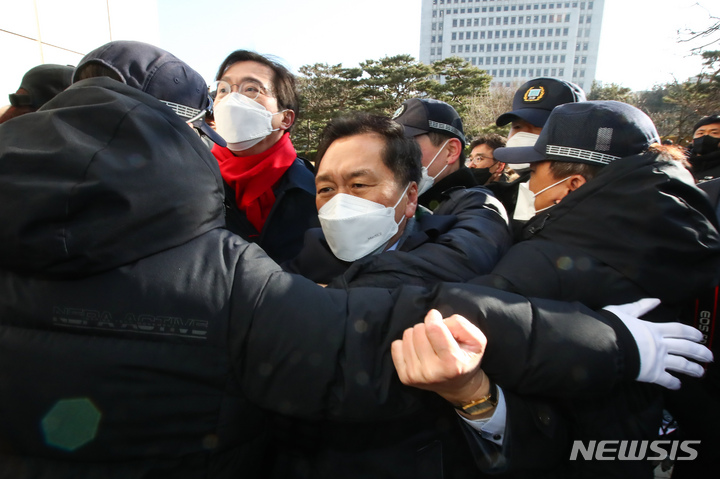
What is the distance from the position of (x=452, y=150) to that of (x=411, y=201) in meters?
1.03

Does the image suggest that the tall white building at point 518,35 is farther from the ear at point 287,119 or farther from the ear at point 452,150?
the ear at point 287,119

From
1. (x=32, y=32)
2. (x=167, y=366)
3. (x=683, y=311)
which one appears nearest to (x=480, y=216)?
(x=683, y=311)

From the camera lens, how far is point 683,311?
164cm

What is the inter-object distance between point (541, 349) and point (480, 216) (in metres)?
0.92

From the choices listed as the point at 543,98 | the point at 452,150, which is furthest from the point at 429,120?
the point at 543,98

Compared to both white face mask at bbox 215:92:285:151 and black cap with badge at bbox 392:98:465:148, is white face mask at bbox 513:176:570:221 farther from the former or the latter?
white face mask at bbox 215:92:285:151

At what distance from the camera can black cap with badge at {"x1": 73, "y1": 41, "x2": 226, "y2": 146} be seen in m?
1.38

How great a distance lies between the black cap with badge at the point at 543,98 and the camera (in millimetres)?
2820

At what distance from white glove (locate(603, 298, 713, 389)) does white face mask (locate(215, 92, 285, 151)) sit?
6.86 feet

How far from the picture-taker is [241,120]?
252cm

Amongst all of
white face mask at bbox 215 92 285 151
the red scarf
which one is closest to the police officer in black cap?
white face mask at bbox 215 92 285 151

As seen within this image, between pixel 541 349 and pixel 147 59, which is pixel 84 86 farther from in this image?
pixel 541 349

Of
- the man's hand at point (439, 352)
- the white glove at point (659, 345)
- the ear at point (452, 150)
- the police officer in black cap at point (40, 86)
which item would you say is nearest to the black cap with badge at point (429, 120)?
the ear at point (452, 150)

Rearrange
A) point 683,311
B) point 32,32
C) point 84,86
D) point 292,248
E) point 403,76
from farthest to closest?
1. point 403,76
2. point 32,32
3. point 292,248
4. point 683,311
5. point 84,86
